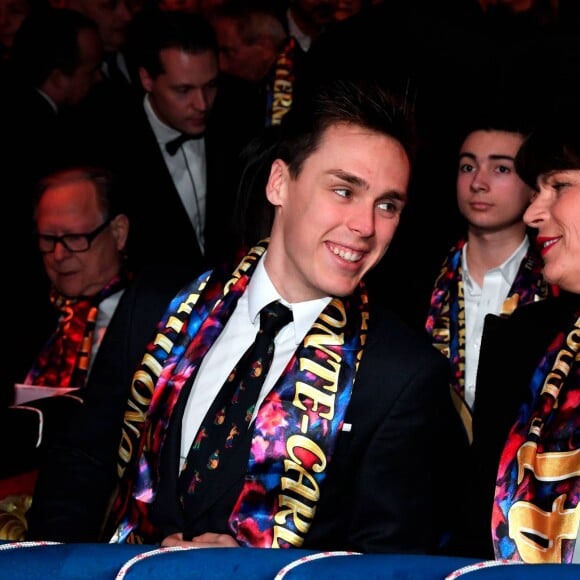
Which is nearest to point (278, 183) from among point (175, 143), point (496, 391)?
point (496, 391)

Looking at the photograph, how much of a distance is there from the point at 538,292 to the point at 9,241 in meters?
1.77

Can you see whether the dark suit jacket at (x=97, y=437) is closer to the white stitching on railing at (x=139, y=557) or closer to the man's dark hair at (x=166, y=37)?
the white stitching on railing at (x=139, y=557)

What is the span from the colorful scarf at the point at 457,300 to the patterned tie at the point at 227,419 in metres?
1.07

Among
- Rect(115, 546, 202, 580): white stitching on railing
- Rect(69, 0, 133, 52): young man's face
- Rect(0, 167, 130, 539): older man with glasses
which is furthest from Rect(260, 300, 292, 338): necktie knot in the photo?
Rect(69, 0, 133, 52): young man's face

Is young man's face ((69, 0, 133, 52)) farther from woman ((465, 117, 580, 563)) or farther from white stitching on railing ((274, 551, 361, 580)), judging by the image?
white stitching on railing ((274, 551, 361, 580))

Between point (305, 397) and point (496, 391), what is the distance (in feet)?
1.53

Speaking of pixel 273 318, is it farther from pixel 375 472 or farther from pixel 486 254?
pixel 486 254

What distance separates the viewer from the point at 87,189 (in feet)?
10.9

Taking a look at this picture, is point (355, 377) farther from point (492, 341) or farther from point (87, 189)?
point (87, 189)

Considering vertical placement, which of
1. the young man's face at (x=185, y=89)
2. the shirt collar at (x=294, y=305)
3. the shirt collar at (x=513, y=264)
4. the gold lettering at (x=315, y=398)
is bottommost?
the gold lettering at (x=315, y=398)

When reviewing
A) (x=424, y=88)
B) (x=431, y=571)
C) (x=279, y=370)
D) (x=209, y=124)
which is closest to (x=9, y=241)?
(x=209, y=124)

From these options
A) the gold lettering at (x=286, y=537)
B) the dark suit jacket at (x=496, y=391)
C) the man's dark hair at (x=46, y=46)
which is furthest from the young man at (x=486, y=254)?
the man's dark hair at (x=46, y=46)

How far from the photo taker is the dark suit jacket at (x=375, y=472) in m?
1.94

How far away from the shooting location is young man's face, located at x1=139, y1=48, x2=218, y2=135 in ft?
13.7
